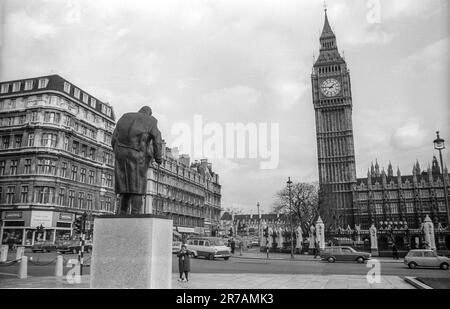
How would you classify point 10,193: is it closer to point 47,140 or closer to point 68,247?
point 47,140

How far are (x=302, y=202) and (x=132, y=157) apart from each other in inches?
2118

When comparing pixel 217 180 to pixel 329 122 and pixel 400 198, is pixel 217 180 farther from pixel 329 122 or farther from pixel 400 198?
pixel 400 198

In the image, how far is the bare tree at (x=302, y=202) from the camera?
58688mm

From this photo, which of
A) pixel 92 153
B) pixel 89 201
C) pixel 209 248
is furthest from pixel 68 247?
pixel 92 153

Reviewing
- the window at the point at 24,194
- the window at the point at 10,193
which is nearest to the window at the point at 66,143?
the window at the point at 24,194

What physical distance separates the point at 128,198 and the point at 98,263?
1510mm

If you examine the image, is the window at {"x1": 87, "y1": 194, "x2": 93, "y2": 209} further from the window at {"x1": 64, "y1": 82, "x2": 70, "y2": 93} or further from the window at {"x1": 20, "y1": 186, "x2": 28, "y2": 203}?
the window at {"x1": 64, "y1": 82, "x2": 70, "y2": 93}

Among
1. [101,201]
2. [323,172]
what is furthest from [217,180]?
[101,201]

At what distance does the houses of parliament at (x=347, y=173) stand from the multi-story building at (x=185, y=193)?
Result: 118 feet

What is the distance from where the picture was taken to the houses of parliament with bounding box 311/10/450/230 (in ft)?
328

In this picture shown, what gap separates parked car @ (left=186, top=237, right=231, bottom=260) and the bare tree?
1081 inches
